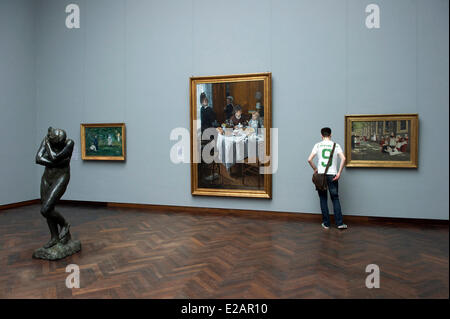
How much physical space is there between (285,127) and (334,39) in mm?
2191

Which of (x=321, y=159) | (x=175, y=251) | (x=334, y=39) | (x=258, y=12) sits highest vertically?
(x=258, y=12)

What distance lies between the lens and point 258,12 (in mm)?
7383

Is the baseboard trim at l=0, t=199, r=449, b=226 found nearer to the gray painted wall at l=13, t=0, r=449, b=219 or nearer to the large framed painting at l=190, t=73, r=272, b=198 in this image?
the gray painted wall at l=13, t=0, r=449, b=219

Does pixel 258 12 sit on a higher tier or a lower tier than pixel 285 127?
higher

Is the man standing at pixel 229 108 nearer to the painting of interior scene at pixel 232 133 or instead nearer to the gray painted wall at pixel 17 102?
the painting of interior scene at pixel 232 133

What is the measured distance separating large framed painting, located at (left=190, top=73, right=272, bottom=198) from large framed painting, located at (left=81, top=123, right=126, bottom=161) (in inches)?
82.4

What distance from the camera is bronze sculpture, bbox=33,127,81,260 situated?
4.52 meters

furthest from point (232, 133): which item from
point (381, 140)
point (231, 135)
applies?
point (381, 140)

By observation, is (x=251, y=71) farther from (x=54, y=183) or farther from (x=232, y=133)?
(x=54, y=183)

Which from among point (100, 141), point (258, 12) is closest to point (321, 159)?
point (258, 12)

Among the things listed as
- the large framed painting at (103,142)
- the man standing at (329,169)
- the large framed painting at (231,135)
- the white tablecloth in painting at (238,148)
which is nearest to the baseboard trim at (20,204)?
the large framed painting at (103,142)

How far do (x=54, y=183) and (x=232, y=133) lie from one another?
4.01 metres
